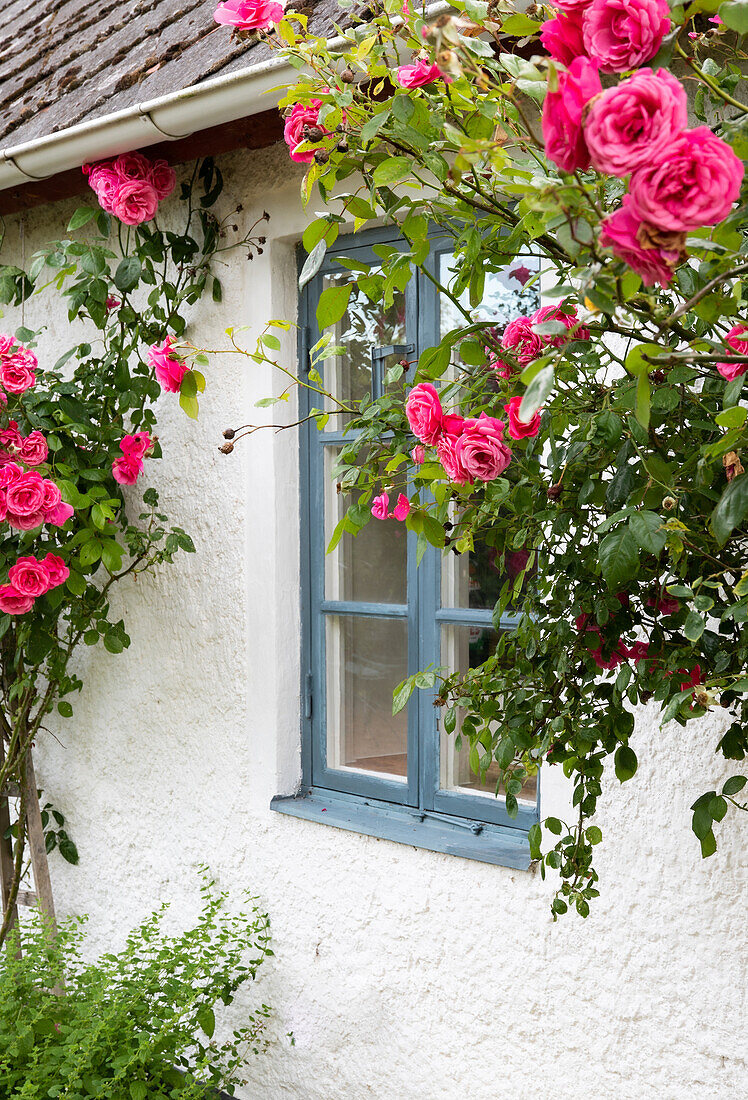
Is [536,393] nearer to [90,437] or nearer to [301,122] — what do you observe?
[301,122]

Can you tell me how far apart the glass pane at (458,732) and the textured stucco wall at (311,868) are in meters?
0.24

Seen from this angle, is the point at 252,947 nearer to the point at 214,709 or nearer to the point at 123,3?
the point at 214,709

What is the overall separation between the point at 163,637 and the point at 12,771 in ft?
2.21

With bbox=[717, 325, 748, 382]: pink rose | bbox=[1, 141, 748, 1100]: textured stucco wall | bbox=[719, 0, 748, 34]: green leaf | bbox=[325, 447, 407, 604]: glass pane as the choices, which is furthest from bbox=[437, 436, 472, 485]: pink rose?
bbox=[325, 447, 407, 604]: glass pane

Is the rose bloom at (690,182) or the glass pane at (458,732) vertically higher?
the rose bloom at (690,182)

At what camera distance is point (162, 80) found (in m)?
2.79

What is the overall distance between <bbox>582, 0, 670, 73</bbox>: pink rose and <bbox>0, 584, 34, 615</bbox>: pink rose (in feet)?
7.31

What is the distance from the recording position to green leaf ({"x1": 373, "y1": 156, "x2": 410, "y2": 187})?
51.3 inches

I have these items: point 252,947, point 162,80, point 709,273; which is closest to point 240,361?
point 162,80

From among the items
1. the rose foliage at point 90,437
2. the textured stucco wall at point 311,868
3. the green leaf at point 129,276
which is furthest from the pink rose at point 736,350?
the green leaf at point 129,276

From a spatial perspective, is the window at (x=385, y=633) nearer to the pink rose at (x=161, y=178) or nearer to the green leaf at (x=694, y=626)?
the pink rose at (x=161, y=178)

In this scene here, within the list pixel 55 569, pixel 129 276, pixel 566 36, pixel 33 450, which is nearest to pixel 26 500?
pixel 33 450

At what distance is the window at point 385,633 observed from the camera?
267cm

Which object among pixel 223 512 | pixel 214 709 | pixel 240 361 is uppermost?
pixel 240 361
